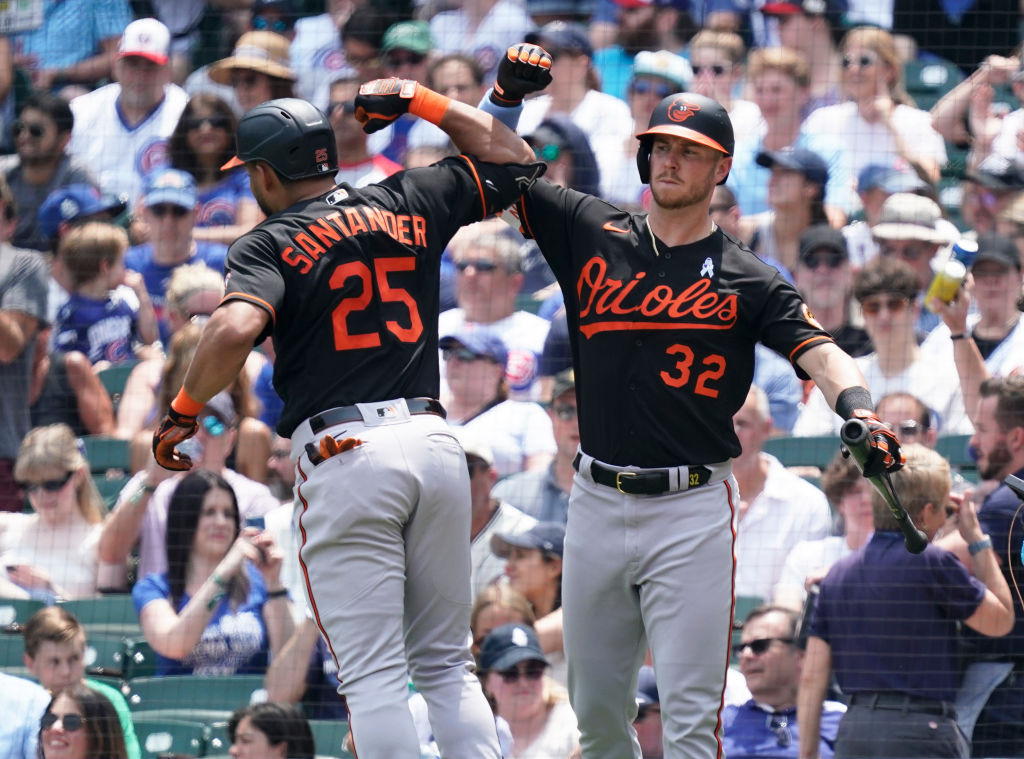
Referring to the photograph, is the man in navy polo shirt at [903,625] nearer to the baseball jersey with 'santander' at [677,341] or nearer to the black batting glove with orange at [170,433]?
the baseball jersey with 'santander' at [677,341]

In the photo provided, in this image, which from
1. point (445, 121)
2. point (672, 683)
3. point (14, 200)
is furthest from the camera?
point (14, 200)

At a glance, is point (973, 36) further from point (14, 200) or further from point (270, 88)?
point (14, 200)

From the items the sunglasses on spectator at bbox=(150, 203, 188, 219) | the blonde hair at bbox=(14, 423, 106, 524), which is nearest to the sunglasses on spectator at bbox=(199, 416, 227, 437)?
the blonde hair at bbox=(14, 423, 106, 524)

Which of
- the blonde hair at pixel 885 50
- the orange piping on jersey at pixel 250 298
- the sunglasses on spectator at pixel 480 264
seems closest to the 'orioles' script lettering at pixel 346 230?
the orange piping on jersey at pixel 250 298

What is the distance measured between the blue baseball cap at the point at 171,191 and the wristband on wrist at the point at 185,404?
13.3 feet

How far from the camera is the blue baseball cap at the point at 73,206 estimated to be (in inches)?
307

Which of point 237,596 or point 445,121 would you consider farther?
point 237,596

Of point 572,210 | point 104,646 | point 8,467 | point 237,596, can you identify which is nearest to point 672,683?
point 572,210

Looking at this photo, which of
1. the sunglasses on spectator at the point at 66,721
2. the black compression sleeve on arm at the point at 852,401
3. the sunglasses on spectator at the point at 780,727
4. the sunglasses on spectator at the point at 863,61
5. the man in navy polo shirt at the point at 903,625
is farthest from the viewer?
the sunglasses on spectator at the point at 863,61

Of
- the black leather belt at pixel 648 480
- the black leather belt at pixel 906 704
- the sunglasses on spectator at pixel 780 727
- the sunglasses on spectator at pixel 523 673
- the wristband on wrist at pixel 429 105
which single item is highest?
the wristband on wrist at pixel 429 105

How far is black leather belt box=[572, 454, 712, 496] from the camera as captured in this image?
3777 mm

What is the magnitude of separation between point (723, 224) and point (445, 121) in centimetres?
305

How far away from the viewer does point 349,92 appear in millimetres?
7930

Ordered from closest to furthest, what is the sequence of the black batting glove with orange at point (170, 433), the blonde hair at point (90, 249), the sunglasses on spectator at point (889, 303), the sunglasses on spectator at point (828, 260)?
the black batting glove with orange at point (170, 433)
the sunglasses on spectator at point (889, 303)
the sunglasses on spectator at point (828, 260)
the blonde hair at point (90, 249)
